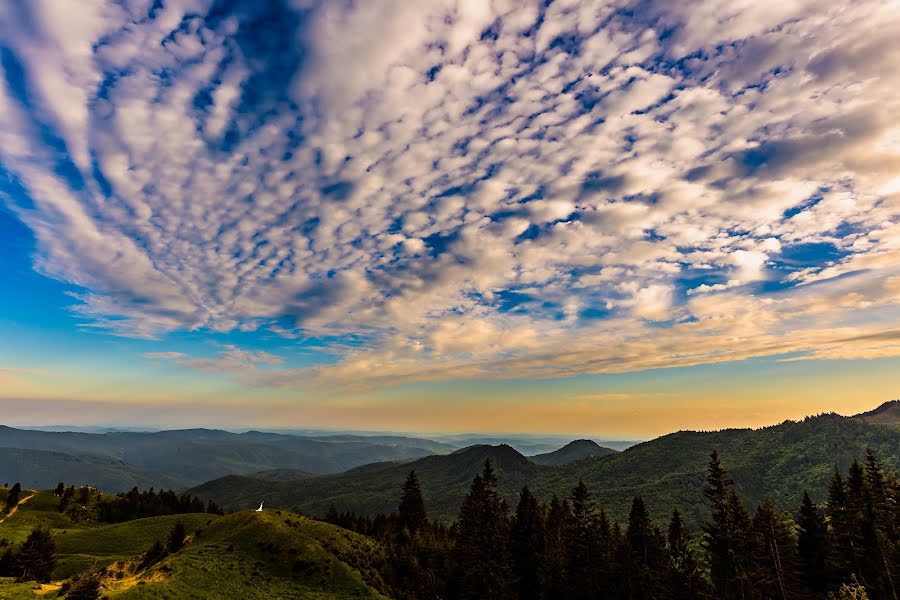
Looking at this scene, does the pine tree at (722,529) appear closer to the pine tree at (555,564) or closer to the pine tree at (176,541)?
the pine tree at (555,564)

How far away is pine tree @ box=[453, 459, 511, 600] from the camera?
72.4 metres

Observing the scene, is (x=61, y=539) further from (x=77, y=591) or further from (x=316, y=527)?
(x=77, y=591)

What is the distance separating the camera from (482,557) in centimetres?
7512

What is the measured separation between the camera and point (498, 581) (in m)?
71.8

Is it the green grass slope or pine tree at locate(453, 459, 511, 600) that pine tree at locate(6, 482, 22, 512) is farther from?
pine tree at locate(453, 459, 511, 600)

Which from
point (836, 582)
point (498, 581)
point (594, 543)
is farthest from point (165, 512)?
point (836, 582)

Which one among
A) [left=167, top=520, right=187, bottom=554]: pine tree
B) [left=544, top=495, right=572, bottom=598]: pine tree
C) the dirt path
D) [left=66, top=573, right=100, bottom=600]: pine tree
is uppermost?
[left=66, top=573, right=100, bottom=600]: pine tree

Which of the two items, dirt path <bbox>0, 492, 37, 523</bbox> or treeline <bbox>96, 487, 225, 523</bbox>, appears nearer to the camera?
dirt path <bbox>0, 492, 37, 523</bbox>

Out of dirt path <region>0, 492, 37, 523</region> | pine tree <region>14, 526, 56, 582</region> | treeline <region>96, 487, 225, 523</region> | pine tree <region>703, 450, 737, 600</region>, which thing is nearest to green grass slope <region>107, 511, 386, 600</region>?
pine tree <region>14, 526, 56, 582</region>

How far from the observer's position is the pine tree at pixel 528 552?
269ft

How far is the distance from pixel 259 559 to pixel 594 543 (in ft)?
179

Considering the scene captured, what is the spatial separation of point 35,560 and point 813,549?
382ft

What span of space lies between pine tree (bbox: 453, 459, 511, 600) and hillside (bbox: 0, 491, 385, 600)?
50.5 ft

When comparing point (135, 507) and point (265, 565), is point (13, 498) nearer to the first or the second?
point (135, 507)
